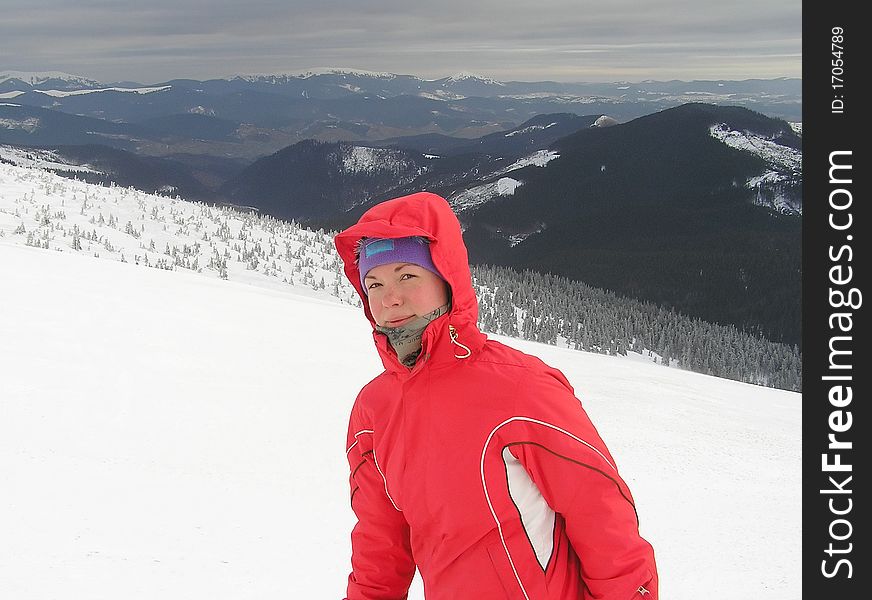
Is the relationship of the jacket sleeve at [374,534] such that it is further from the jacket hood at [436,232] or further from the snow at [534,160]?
the snow at [534,160]

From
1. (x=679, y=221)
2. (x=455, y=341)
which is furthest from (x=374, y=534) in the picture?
(x=679, y=221)

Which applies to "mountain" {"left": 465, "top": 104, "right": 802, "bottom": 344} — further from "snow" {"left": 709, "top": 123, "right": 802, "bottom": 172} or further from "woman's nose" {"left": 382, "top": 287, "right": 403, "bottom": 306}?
"woman's nose" {"left": 382, "top": 287, "right": 403, "bottom": 306}

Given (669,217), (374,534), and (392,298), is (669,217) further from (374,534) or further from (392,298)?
(392,298)

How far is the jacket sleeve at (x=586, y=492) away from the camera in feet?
5.65

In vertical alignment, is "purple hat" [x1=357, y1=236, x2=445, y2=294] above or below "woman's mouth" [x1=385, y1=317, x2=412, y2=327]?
above

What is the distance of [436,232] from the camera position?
1797 mm

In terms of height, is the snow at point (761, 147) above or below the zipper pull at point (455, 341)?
above

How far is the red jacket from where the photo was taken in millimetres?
1738

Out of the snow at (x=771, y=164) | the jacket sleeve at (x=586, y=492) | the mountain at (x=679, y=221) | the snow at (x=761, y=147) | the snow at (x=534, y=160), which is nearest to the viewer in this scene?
the jacket sleeve at (x=586, y=492)

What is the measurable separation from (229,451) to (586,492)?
11.7 feet

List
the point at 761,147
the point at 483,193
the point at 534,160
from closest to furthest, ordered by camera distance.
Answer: the point at 483,193
the point at 761,147
the point at 534,160

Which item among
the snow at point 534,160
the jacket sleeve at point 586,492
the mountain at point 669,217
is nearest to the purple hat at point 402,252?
the jacket sleeve at point 586,492

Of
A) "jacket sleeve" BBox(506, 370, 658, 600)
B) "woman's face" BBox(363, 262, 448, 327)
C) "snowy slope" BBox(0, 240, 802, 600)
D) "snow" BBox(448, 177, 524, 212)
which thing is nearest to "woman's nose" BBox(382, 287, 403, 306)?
"woman's face" BBox(363, 262, 448, 327)
